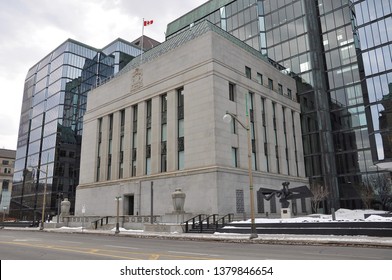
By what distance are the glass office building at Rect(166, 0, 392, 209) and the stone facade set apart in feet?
11.4

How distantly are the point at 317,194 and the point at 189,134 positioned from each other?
70.3 ft

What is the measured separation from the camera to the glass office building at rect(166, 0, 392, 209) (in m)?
44.0

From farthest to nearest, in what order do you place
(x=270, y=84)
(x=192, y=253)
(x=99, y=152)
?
(x=99, y=152) → (x=270, y=84) → (x=192, y=253)

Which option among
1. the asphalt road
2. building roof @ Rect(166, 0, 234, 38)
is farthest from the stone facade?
building roof @ Rect(166, 0, 234, 38)

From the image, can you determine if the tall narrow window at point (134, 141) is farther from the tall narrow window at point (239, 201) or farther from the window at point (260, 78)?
the window at point (260, 78)

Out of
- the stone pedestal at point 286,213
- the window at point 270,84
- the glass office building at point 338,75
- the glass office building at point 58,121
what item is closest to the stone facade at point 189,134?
the window at point 270,84

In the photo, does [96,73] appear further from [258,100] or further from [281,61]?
[258,100]

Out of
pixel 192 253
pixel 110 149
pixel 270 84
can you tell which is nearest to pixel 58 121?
pixel 110 149

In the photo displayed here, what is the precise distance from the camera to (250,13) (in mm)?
63594

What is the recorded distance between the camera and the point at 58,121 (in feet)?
280

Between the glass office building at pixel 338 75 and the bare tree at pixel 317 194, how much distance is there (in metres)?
1.21

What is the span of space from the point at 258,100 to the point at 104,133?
78.6 feet

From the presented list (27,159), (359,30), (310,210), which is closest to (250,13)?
(359,30)

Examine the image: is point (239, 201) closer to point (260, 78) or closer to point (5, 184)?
point (260, 78)
